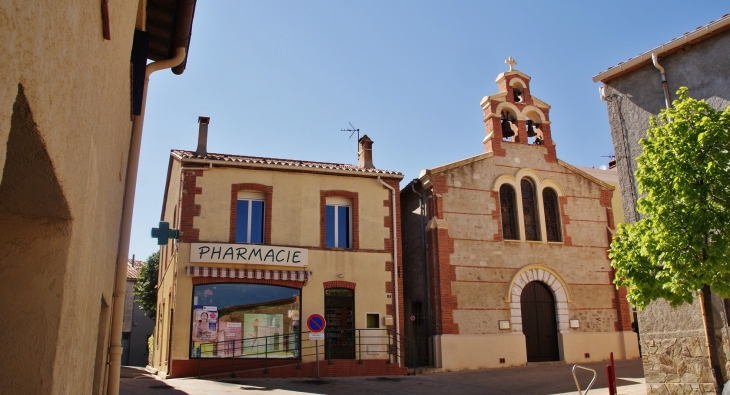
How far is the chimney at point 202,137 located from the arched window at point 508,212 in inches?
398

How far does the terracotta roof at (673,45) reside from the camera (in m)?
11.9

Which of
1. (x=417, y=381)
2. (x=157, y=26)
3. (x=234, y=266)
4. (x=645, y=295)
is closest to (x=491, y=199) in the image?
(x=417, y=381)

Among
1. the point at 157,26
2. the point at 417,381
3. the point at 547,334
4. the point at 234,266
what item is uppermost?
the point at 157,26

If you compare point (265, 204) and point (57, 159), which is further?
point (265, 204)

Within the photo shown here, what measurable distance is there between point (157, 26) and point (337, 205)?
40.0ft

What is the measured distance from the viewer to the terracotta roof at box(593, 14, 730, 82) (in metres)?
11.9

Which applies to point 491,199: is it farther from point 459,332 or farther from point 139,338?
point 139,338

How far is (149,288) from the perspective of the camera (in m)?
34.0

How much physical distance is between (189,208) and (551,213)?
12547 millimetres

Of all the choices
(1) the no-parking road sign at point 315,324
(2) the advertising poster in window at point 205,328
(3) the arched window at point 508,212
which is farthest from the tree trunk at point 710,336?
(2) the advertising poster in window at point 205,328

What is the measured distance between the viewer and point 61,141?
2381 mm

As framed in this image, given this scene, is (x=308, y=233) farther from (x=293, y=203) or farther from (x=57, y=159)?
(x=57, y=159)

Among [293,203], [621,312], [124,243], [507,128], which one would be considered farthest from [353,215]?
[124,243]

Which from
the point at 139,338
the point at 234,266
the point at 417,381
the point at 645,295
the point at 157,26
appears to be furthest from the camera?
the point at 139,338
